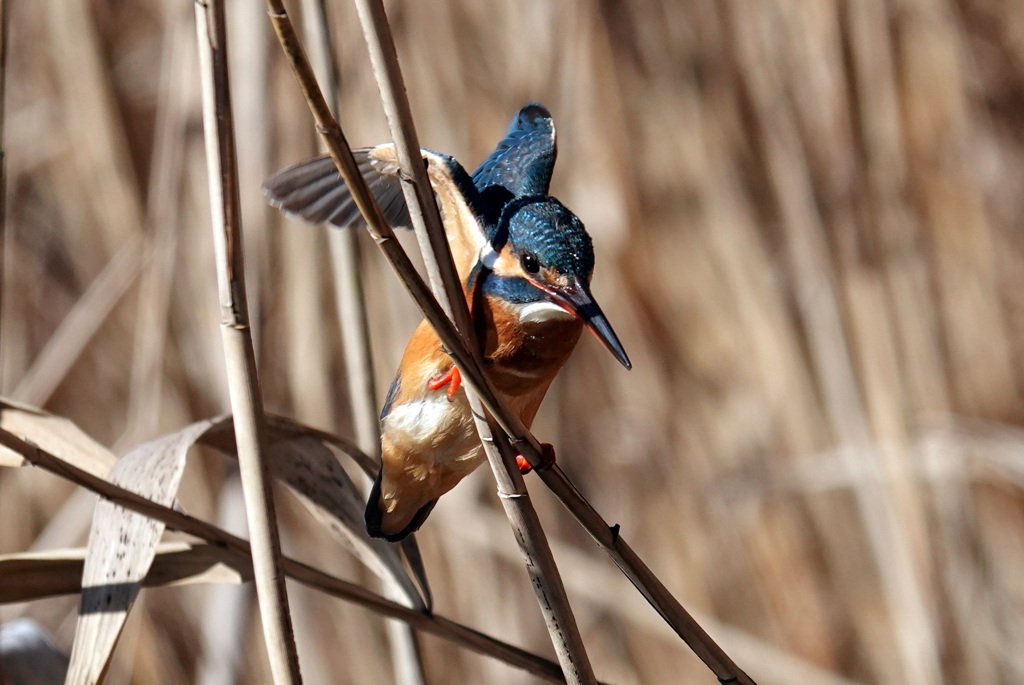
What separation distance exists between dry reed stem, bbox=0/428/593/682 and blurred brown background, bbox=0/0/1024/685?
2.23ft

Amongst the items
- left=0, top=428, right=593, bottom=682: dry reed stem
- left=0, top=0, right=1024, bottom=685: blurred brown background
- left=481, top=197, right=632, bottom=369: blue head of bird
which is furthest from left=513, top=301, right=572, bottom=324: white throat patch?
left=0, top=0, right=1024, bottom=685: blurred brown background

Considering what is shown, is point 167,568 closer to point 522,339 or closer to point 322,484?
point 322,484

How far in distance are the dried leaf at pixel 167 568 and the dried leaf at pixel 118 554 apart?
0.02 meters

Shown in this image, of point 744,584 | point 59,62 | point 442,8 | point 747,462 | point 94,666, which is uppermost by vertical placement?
point 442,8

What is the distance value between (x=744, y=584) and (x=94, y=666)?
169 centimetres

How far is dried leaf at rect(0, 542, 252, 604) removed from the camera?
0.75 metres

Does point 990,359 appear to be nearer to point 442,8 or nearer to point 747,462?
point 747,462

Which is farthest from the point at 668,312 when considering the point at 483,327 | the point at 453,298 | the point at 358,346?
the point at 453,298

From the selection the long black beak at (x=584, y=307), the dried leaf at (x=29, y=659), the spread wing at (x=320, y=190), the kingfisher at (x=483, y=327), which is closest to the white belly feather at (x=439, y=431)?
the kingfisher at (x=483, y=327)

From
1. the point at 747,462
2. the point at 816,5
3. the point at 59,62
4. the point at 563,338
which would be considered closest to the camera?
the point at 563,338

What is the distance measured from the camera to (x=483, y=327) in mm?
712

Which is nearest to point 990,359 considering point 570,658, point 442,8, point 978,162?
point 978,162

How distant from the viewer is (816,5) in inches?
61.8

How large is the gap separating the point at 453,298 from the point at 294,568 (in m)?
0.29
